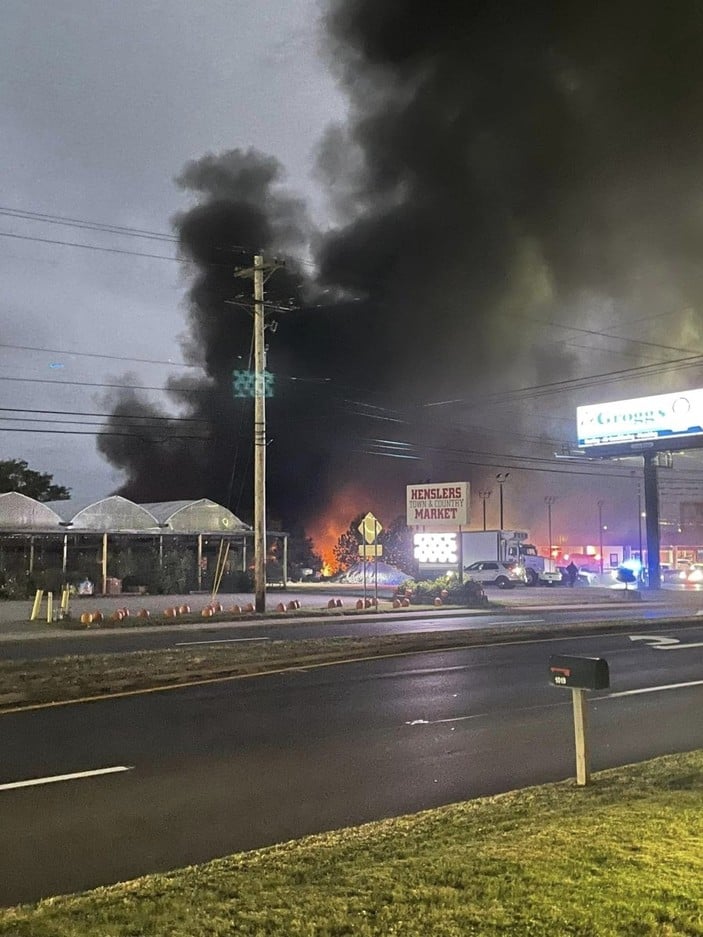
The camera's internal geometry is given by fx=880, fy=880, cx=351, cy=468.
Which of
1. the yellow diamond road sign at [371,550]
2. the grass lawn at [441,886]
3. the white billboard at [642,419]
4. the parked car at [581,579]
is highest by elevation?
the white billboard at [642,419]

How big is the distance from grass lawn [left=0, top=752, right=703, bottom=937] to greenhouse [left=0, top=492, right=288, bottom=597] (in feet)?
95.3

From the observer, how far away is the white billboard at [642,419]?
44469 millimetres

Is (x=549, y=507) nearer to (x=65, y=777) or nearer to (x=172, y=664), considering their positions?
(x=172, y=664)

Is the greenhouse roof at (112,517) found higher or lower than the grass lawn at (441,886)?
higher

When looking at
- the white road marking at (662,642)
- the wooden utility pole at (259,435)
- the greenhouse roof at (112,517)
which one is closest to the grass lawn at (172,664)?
A: the white road marking at (662,642)

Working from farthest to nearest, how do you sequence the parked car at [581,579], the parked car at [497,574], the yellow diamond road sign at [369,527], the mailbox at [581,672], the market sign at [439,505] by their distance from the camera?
the parked car at [581,579] → the parked car at [497,574] → the market sign at [439,505] → the yellow diamond road sign at [369,527] → the mailbox at [581,672]

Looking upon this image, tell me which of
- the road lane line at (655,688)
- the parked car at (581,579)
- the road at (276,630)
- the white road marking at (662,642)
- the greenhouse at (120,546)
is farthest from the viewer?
the parked car at (581,579)

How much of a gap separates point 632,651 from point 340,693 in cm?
702

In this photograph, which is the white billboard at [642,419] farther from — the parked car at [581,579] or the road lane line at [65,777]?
the road lane line at [65,777]

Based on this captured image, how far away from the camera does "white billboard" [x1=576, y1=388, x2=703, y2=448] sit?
44469 mm

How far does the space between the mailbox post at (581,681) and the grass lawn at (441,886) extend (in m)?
0.88

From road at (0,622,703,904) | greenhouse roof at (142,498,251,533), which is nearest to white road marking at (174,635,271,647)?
road at (0,622,703,904)

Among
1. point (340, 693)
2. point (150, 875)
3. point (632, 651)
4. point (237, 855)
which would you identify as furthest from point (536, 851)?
point (632, 651)

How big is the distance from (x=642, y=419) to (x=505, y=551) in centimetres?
1132
